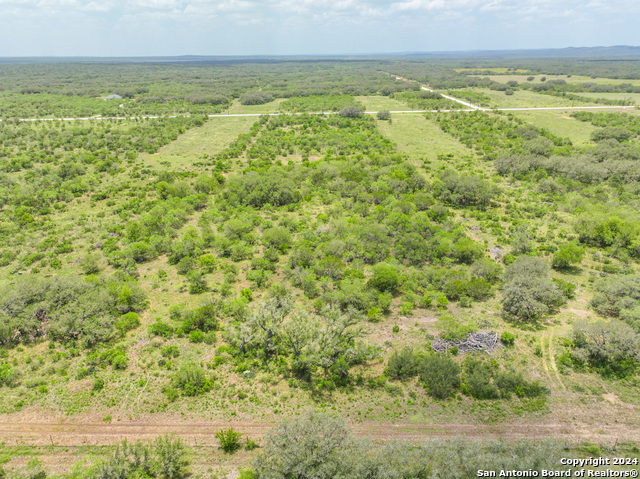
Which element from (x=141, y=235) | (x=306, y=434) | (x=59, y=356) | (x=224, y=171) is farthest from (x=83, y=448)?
(x=224, y=171)

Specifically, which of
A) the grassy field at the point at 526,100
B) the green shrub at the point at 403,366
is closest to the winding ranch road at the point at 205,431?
the green shrub at the point at 403,366

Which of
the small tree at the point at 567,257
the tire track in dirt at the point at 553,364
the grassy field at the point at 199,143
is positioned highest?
the grassy field at the point at 199,143

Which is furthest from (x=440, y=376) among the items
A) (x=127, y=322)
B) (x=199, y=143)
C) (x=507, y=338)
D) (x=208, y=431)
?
(x=199, y=143)

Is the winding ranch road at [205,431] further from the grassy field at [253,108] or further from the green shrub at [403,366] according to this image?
the grassy field at [253,108]

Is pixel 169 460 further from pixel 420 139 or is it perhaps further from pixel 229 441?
pixel 420 139

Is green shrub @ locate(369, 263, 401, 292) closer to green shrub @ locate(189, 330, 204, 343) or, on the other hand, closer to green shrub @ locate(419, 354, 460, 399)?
green shrub @ locate(419, 354, 460, 399)

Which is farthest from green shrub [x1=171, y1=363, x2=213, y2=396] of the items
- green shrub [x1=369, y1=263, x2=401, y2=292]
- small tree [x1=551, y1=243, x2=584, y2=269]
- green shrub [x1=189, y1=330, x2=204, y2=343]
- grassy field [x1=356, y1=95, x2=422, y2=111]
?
grassy field [x1=356, y1=95, x2=422, y2=111]

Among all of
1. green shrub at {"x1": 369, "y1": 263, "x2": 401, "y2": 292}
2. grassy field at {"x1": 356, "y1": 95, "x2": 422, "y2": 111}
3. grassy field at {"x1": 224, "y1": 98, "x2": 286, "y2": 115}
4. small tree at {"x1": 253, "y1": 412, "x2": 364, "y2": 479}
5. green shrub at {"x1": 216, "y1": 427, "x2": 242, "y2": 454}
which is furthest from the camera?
grassy field at {"x1": 356, "y1": 95, "x2": 422, "y2": 111}

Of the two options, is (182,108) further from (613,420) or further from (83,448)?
(613,420)
